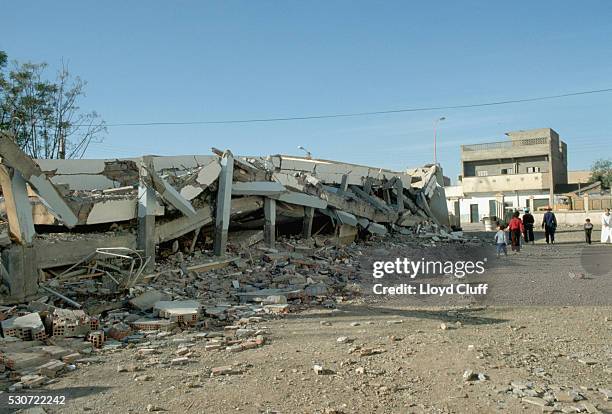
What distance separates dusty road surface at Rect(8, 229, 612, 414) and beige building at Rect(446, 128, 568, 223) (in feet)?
115

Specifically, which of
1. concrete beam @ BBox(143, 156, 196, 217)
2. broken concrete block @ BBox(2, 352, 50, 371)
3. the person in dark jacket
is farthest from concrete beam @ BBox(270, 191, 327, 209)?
the person in dark jacket

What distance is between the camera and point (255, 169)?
35.1 feet

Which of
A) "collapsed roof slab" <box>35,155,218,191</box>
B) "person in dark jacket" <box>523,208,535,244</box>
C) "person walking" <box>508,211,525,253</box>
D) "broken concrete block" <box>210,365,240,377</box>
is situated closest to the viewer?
"broken concrete block" <box>210,365,240,377</box>

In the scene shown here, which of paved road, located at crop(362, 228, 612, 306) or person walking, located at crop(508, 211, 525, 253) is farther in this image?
person walking, located at crop(508, 211, 525, 253)

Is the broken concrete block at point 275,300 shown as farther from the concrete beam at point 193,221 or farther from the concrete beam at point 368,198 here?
the concrete beam at point 368,198

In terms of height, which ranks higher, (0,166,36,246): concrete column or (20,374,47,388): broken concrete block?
(0,166,36,246): concrete column

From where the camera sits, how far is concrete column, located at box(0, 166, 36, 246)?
6.35 metres

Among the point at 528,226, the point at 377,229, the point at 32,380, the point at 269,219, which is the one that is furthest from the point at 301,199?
the point at 528,226

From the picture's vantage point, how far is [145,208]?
7918mm

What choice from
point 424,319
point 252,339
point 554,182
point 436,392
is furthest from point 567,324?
point 554,182

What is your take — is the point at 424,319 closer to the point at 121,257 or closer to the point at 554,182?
the point at 121,257

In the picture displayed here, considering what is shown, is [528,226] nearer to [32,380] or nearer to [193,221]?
[193,221]

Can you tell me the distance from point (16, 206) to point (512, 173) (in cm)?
4518

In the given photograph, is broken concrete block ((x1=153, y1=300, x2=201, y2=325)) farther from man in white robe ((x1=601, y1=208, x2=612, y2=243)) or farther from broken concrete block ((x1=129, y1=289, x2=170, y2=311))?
man in white robe ((x1=601, y1=208, x2=612, y2=243))
